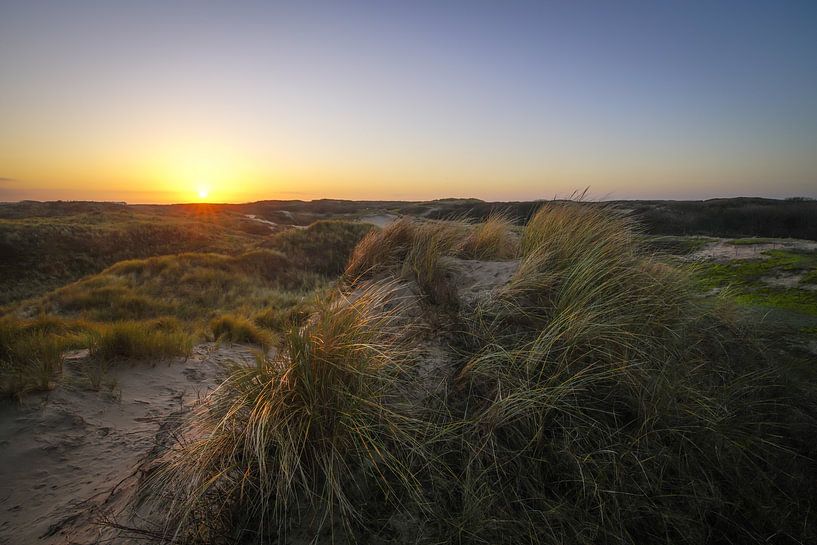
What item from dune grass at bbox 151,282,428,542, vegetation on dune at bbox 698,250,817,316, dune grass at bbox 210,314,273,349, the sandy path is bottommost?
dune grass at bbox 210,314,273,349

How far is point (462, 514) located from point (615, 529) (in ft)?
2.24

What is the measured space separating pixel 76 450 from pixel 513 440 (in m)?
3.35

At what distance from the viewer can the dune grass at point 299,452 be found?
5.68ft

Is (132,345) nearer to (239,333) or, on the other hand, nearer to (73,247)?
(239,333)

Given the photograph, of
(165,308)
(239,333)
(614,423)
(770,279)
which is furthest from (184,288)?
(770,279)

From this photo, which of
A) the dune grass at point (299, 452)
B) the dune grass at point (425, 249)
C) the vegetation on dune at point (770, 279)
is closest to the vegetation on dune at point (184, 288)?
the dune grass at point (425, 249)

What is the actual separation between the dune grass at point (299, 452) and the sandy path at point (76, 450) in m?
0.68

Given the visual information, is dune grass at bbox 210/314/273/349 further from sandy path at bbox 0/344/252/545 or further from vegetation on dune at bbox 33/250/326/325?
sandy path at bbox 0/344/252/545

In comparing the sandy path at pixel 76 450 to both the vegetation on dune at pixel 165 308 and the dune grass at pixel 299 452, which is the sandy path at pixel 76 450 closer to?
the vegetation on dune at pixel 165 308

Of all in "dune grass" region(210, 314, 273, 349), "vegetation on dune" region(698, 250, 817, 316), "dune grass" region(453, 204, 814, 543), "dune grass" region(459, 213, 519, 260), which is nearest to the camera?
"dune grass" region(453, 204, 814, 543)

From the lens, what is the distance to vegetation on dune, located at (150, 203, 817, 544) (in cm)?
169

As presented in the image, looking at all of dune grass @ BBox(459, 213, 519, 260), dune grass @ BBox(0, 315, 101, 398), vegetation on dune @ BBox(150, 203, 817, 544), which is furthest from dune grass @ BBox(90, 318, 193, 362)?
dune grass @ BBox(459, 213, 519, 260)

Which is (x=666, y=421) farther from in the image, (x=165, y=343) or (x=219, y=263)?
(x=219, y=263)

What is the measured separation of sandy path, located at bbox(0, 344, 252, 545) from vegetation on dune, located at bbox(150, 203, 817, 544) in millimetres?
526
